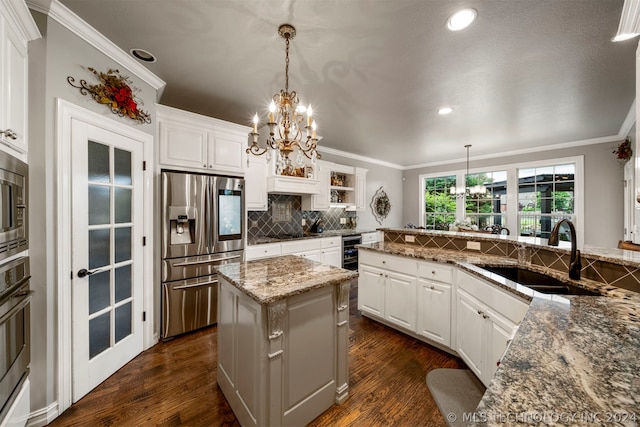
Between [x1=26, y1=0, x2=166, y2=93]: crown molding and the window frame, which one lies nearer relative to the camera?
[x1=26, y1=0, x2=166, y2=93]: crown molding

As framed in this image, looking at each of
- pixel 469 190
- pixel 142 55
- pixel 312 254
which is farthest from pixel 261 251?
pixel 469 190

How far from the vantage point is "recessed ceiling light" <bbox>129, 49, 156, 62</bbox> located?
2.02 meters

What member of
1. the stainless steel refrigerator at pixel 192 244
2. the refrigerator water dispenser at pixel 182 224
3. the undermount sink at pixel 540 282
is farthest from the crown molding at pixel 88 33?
the undermount sink at pixel 540 282

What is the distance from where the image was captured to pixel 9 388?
3.92 ft

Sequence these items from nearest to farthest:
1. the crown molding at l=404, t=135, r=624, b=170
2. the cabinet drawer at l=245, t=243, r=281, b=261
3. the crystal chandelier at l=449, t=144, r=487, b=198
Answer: the cabinet drawer at l=245, t=243, r=281, b=261 → the crown molding at l=404, t=135, r=624, b=170 → the crystal chandelier at l=449, t=144, r=487, b=198

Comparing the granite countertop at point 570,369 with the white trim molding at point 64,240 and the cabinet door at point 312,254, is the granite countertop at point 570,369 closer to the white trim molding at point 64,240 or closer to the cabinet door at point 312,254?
the white trim molding at point 64,240

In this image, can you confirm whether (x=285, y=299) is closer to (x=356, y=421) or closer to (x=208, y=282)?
(x=356, y=421)

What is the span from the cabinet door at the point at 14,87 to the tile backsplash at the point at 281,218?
8.84 feet

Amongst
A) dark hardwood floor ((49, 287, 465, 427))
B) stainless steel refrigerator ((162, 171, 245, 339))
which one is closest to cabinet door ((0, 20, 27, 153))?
stainless steel refrigerator ((162, 171, 245, 339))

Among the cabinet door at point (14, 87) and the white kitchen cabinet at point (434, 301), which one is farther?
the white kitchen cabinet at point (434, 301)

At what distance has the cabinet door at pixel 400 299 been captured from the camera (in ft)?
8.33

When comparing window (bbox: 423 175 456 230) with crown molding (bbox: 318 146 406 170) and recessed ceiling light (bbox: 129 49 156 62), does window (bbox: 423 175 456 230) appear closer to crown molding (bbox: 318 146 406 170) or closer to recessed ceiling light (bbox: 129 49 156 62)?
crown molding (bbox: 318 146 406 170)

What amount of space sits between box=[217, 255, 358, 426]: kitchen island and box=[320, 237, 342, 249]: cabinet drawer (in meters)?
2.51

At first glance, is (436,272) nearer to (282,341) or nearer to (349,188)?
(282,341)
